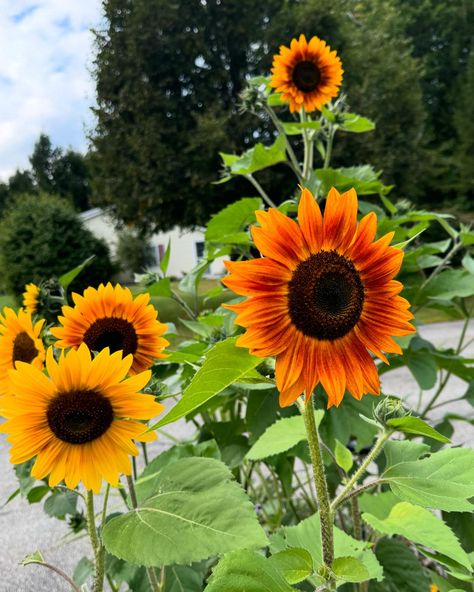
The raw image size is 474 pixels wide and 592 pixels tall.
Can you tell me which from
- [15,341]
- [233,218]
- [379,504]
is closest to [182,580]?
[379,504]

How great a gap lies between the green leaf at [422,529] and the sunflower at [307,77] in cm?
112

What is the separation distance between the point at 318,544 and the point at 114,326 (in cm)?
37

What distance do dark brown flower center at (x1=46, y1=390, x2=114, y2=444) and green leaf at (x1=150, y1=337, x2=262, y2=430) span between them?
0.53 feet

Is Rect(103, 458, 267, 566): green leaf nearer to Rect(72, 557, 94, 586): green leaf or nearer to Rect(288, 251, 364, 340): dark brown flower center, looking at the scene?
Rect(288, 251, 364, 340): dark brown flower center

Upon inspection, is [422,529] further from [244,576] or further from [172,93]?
[172,93]

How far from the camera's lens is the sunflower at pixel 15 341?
0.75 metres

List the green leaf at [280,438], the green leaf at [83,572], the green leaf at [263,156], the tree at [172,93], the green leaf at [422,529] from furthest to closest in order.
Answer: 1. the tree at [172,93]
2. the green leaf at [263,156]
3. the green leaf at [83,572]
4. the green leaf at [280,438]
5. the green leaf at [422,529]

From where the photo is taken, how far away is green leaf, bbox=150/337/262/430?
40cm

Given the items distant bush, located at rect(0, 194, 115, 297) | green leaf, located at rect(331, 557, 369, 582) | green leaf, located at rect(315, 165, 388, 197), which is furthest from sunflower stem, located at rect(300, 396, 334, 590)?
distant bush, located at rect(0, 194, 115, 297)

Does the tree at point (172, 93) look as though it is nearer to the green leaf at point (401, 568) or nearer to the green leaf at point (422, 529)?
the green leaf at point (401, 568)

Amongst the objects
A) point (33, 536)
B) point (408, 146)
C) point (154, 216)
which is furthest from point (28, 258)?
point (408, 146)

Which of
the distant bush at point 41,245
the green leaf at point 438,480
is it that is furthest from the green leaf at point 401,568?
the distant bush at point 41,245

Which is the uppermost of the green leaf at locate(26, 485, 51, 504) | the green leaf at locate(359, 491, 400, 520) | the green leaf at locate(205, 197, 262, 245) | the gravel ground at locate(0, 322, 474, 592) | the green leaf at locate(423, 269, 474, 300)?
the green leaf at locate(205, 197, 262, 245)

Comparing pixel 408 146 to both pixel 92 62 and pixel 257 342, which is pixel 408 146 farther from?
pixel 257 342
